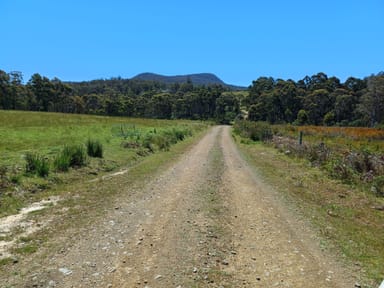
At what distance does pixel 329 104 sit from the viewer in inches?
3575

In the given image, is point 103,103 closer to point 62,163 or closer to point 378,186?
point 62,163

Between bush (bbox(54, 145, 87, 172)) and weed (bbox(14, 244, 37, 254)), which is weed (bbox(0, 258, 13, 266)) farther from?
bush (bbox(54, 145, 87, 172))

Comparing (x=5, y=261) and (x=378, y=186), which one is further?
(x=378, y=186)

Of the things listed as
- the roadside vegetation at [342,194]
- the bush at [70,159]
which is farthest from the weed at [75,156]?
the roadside vegetation at [342,194]

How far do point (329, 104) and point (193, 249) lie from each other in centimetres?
9483

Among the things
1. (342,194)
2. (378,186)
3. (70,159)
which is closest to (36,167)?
(70,159)

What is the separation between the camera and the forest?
82000 mm

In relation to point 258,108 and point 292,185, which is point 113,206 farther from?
point 258,108

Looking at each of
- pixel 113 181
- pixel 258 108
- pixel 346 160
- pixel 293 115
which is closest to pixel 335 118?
pixel 293 115

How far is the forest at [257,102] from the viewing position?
8200 centimetres

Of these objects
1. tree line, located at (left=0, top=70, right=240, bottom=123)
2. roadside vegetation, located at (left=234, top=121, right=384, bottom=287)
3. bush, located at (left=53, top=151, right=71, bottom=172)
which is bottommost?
roadside vegetation, located at (left=234, top=121, right=384, bottom=287)

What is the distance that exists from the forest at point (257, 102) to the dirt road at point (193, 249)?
7201 centimetres

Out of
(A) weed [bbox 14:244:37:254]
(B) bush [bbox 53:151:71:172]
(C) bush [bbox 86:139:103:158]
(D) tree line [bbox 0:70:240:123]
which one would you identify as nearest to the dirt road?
(A) weed [bbox 14:244:37:254]

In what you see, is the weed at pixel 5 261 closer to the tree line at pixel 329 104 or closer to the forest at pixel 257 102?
the forest at pixel 257 102
